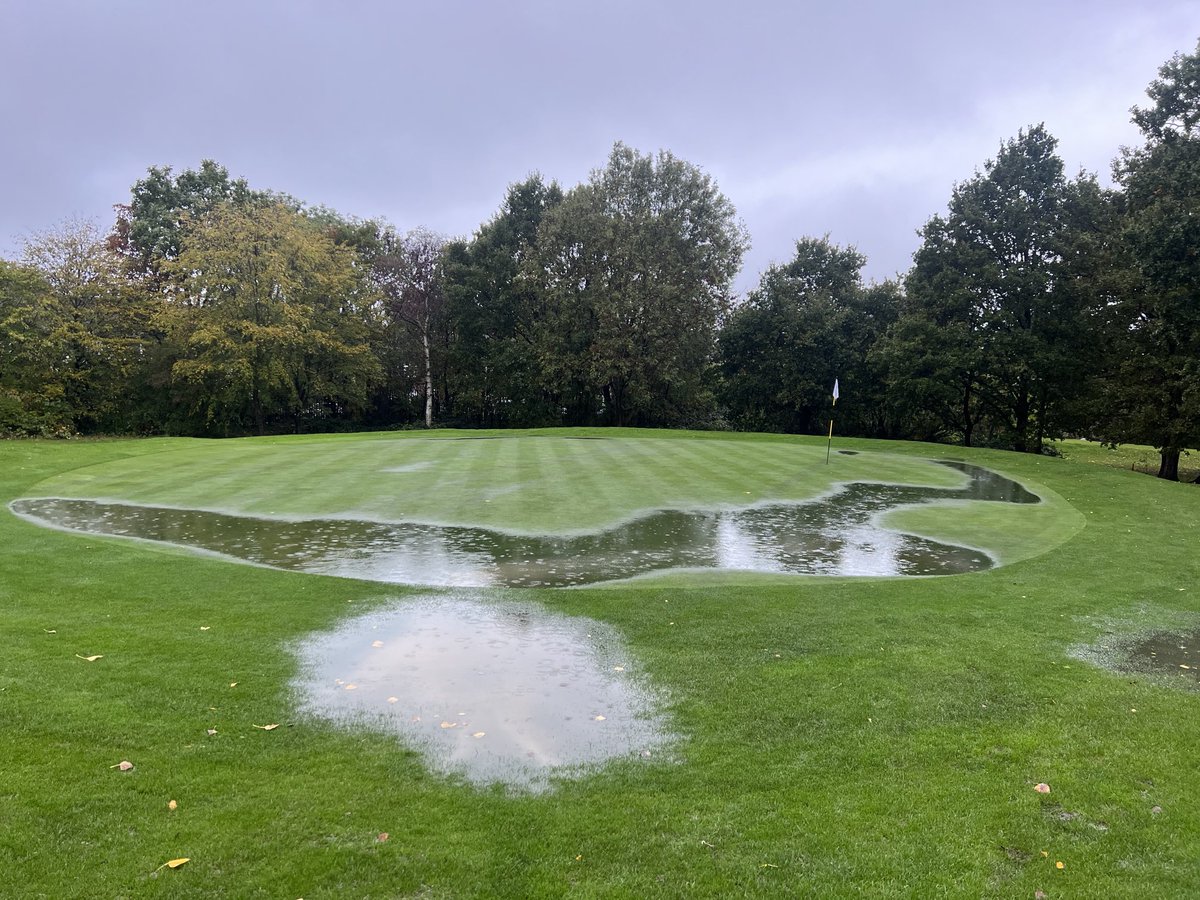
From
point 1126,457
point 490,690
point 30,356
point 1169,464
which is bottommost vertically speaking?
point 490,690

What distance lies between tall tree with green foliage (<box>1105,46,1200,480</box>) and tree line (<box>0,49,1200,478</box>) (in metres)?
0.10

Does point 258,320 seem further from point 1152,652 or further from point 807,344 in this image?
point 1152,652

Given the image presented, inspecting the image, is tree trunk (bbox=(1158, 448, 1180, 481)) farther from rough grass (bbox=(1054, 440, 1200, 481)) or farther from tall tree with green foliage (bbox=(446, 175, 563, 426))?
tall tree with green foliage (bbox=(446, 175, 563, 426))

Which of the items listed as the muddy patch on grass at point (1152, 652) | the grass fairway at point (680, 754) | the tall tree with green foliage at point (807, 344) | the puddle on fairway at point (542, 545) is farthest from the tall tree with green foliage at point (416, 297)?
the muddy patch on grass at point (1152, 652)

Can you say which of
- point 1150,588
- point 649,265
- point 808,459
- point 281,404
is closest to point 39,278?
point 281,404

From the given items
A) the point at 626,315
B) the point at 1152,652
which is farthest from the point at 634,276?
the point at 1152,652

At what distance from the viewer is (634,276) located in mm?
42688

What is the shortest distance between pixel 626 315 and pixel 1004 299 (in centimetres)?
1966

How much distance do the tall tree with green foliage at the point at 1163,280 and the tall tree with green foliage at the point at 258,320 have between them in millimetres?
38222

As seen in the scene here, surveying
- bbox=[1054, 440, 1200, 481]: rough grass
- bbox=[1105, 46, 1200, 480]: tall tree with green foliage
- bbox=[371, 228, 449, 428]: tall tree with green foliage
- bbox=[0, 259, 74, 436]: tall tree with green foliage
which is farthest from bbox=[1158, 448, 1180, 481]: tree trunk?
bbox=[0, 259, 74, 436]: tall tree with green foliage

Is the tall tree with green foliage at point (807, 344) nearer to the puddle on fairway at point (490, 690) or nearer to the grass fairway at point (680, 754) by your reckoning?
the grass fairway at point (680, 754)

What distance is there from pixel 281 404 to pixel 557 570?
4212 centimetres

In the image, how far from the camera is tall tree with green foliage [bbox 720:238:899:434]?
41812 mm

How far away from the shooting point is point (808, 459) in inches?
933
